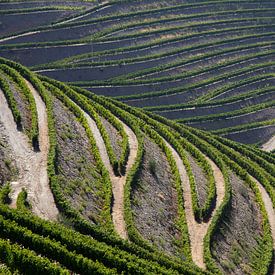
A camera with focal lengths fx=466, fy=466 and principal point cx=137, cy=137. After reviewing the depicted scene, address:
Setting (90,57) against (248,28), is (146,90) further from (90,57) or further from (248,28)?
(248,28)

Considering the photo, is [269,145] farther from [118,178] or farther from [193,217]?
[118,178]

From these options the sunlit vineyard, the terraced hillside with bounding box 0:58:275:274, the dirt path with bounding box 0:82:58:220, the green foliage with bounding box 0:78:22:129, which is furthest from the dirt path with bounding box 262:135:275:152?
the green foliage with bounding box 0:78:22:129

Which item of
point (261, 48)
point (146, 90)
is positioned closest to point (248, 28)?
point (261, 48)

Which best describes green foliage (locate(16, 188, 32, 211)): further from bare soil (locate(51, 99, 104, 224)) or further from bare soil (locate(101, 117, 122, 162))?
bare soil (locate(101, 117, 122, 162))

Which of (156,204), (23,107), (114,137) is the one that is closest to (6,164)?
(23,107)

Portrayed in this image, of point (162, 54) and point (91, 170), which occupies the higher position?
point (162, 54)

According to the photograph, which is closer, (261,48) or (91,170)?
(91,170)

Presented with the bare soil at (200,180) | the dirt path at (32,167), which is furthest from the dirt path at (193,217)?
the dirt path at (32,167)

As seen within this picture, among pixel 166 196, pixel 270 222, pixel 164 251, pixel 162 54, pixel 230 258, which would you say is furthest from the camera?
pixel 162 54
